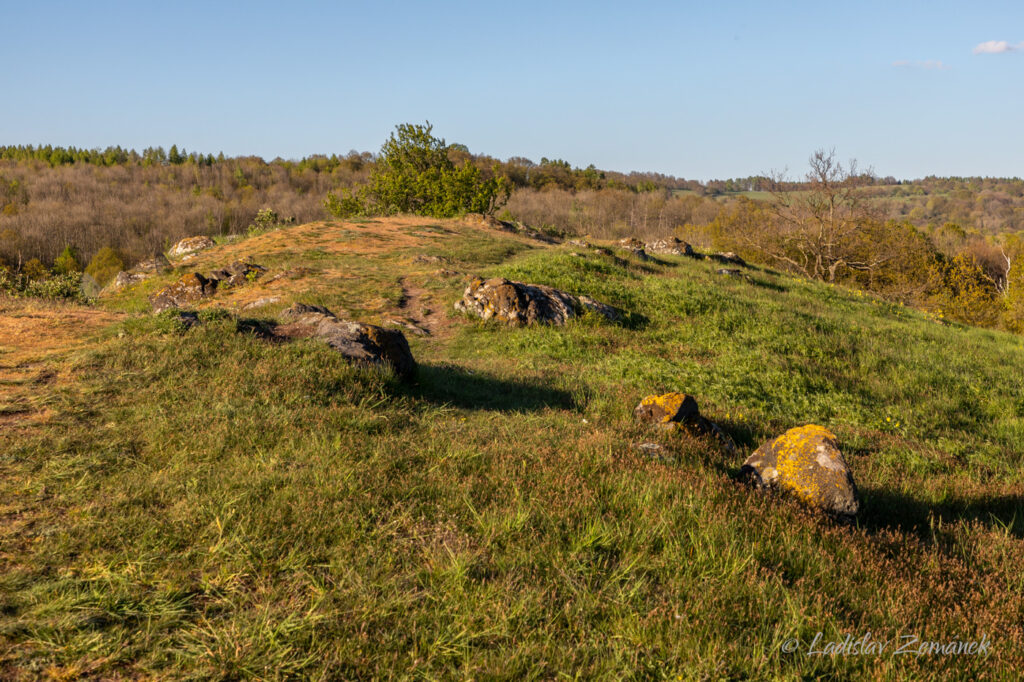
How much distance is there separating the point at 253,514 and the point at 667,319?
13.5 meters

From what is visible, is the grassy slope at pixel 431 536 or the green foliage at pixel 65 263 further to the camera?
the green foliage at pixel 65 263

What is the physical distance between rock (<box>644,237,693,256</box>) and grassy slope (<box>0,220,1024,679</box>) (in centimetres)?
2301

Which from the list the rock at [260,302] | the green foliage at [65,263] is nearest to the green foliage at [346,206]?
the rock at [260,302]

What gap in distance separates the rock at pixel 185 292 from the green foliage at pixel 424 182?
2788 cm

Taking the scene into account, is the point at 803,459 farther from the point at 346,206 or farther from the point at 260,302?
the point at 346,206

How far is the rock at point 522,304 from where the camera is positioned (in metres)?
14.6

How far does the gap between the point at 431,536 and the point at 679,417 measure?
4373 millimetres

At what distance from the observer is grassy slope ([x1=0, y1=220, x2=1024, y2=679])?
113 inches

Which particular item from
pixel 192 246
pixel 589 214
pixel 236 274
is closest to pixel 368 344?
pixel 236 274

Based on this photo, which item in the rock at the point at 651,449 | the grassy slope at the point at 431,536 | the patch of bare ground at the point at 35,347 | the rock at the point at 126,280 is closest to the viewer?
the grassy slope at the point at 431,536

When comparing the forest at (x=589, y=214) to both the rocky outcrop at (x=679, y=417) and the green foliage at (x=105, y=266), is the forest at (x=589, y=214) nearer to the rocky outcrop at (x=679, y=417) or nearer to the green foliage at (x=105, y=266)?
the green foliage at (x=105, y=266)

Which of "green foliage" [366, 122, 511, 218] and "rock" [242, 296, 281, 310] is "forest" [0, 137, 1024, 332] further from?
"rock" [242, 296, 281, 310]

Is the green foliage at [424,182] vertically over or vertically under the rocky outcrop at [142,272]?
over

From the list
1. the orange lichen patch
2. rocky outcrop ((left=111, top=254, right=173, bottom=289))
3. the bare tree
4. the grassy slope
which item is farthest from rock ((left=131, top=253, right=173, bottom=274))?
the bare tree
